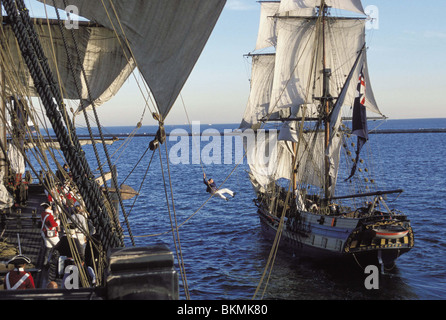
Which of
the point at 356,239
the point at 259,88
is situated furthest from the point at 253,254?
the point at 259,88

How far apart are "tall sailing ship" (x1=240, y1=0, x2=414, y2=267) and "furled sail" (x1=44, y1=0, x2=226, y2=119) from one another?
40.7ft

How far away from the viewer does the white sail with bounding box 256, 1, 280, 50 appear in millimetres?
52156

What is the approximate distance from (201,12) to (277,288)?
16.8 metres

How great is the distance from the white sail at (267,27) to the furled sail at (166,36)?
1604 inches

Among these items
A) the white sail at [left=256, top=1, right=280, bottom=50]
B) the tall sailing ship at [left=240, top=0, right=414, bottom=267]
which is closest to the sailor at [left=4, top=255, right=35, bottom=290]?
the tall sailing ship at [left=240, top=0, right=414, bottom=267]

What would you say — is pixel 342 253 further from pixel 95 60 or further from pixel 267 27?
pixel 267 27

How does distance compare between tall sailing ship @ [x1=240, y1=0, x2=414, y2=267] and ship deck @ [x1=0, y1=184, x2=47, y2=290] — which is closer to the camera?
ship deck @ [x1=0, y1=184, x2=47, y2=290]

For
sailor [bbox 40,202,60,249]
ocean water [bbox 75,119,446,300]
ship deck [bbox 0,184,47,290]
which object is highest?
sailor [bbox 40,202,60,249]

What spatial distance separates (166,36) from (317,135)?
97.7ft

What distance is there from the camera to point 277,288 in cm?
2519

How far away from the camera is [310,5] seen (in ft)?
130

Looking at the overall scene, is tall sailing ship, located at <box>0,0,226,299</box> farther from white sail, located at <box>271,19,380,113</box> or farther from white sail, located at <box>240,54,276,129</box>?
white sail, located at <box>240,54,276,129</box>

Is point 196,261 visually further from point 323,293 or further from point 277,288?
point 323,293

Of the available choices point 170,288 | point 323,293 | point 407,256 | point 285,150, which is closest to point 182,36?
point 170,288
